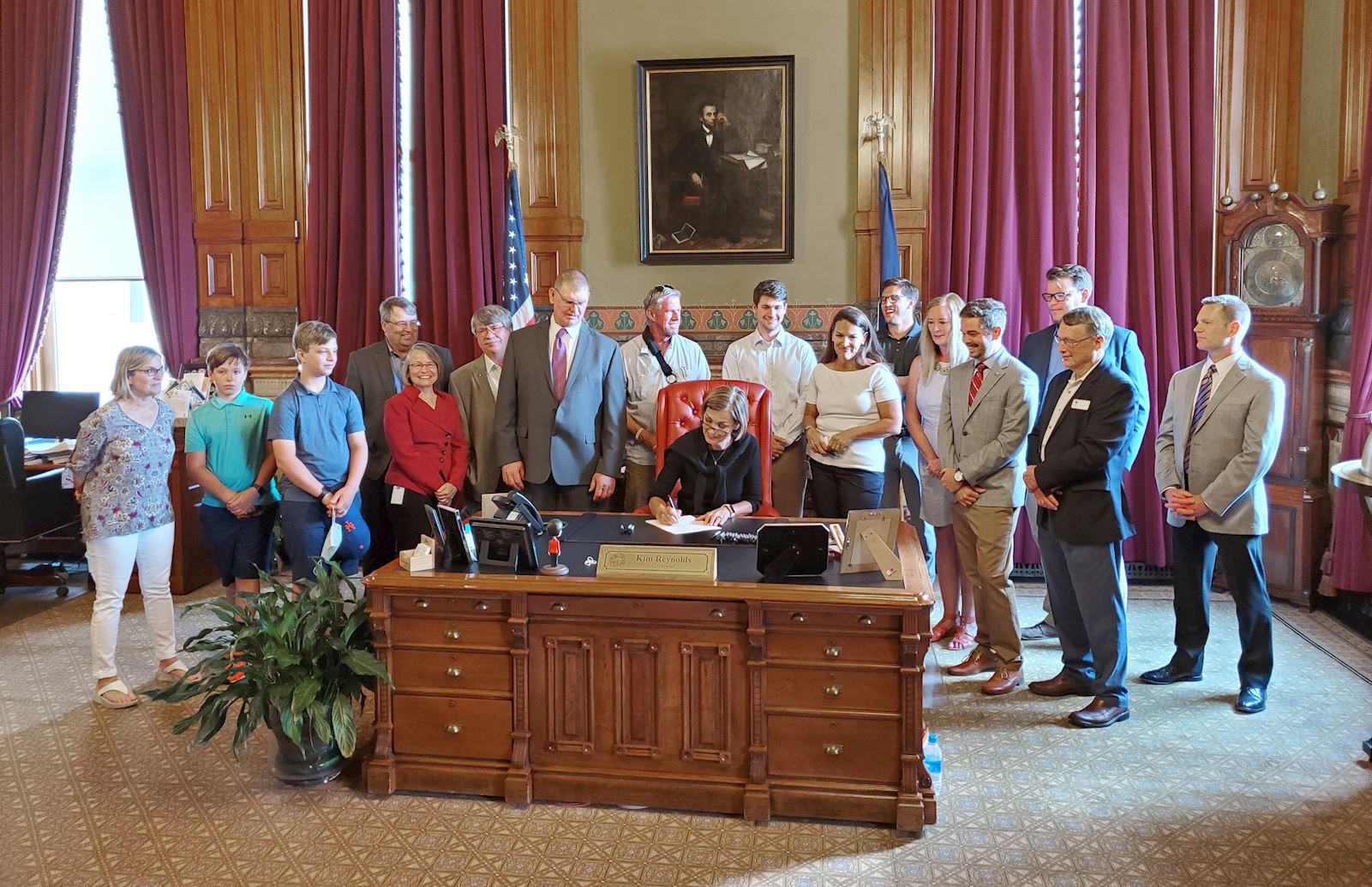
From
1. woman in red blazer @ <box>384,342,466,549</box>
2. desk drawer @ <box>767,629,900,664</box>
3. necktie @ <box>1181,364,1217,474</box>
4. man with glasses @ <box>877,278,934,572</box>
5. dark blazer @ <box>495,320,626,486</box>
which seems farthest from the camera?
man with glasses @ <box>877,278,934,572</box>

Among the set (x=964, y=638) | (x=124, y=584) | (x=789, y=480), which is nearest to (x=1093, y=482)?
(x=964, y=638)

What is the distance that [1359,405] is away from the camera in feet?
16.6

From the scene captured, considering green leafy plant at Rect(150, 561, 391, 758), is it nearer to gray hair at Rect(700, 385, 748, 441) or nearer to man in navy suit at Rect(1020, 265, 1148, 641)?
gray hair at Rect(700, 385, 748, 441)

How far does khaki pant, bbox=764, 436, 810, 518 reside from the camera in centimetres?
516

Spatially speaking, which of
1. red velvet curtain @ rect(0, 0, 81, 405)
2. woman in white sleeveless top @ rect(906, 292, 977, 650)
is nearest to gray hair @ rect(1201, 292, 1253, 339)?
woman in white sleeveless top @ rect(906, 292, 977, 650)

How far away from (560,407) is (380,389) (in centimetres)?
97

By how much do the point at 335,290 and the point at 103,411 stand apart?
2490 mm

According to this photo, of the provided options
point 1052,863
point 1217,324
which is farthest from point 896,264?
point 1052,863

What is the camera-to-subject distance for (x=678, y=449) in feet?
14.0

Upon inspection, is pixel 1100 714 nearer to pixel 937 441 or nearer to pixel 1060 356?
pixel 937 441

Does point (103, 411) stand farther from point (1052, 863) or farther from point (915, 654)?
point (1052, 863)

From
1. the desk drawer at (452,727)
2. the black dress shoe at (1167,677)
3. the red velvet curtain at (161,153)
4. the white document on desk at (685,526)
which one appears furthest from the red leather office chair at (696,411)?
the red velvet curtain at (161,153)

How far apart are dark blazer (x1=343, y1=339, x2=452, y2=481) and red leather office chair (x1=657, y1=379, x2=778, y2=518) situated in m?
1.14

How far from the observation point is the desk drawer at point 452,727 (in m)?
3.42
